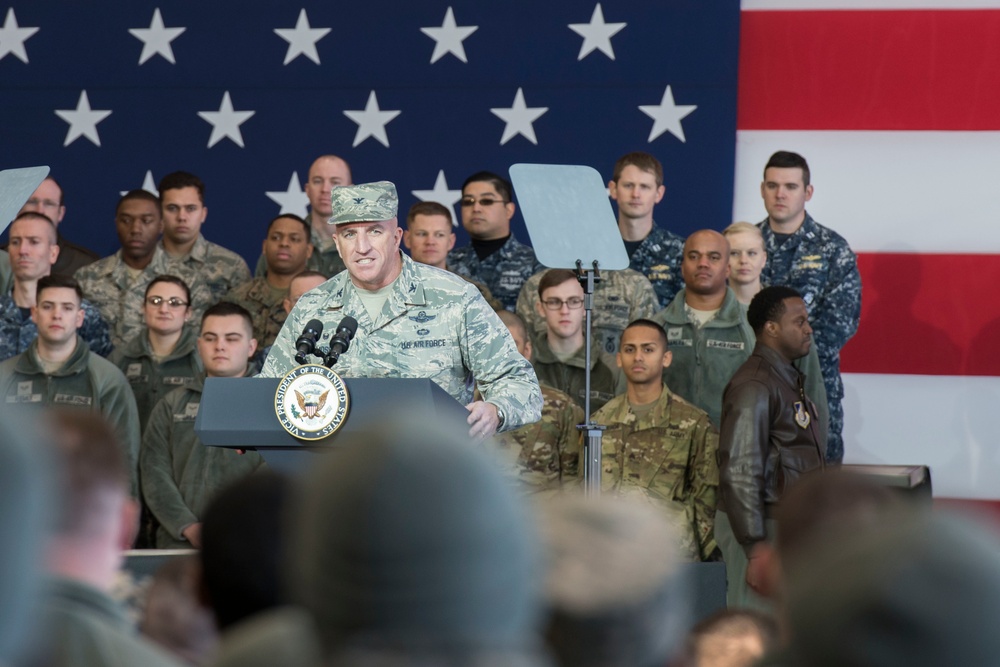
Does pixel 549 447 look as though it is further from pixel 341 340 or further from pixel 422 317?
pixel 341 340

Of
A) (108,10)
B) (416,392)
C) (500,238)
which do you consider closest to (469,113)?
(500,238)

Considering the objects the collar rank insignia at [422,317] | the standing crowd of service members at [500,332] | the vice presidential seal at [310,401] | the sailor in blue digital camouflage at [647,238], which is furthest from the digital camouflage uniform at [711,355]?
the vice presidential seal at [310,401]

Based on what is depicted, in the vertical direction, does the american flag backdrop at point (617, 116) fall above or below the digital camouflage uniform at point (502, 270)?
above

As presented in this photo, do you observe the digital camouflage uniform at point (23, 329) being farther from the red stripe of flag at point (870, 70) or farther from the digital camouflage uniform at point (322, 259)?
the red stripe of flag at point (870, 70)

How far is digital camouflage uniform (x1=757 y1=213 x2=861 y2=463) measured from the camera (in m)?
7.48

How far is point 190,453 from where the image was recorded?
6539 millimetres

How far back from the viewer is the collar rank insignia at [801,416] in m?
6.21

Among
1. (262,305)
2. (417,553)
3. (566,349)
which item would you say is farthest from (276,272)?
(417,553)

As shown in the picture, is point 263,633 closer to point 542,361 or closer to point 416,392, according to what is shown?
point 416,392

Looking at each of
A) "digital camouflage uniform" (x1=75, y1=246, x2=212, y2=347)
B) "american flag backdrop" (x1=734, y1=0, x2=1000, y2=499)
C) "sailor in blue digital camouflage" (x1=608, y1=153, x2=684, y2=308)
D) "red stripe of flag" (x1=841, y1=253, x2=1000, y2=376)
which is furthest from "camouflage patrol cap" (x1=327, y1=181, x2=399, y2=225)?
"red stripe of flag" (x1=841, y1=253, x2=1000, y2=376)

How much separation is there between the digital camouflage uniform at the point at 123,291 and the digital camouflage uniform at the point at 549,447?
1.86 metres

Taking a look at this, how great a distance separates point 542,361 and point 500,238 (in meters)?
0.85

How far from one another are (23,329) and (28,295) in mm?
191

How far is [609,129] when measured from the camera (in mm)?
9023
